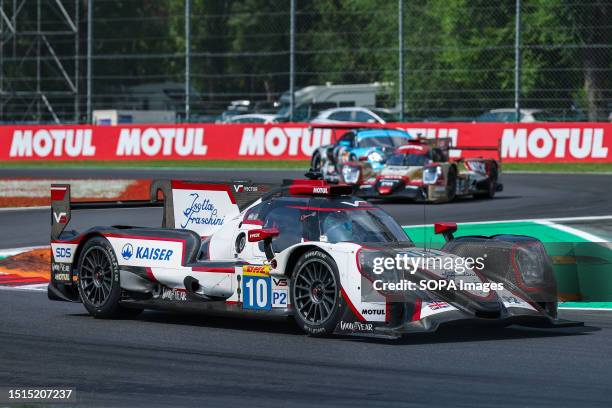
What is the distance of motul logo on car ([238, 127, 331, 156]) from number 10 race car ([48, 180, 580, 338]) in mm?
24197

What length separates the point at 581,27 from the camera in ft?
109

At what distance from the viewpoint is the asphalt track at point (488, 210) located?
19.8 metres

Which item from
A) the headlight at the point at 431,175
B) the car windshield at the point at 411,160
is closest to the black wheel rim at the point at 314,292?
the headlight at the point at 431,175

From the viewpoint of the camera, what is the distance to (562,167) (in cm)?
3262

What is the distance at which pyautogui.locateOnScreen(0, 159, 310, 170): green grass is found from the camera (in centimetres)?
3516

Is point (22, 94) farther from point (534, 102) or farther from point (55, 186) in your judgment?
point (55, 186)

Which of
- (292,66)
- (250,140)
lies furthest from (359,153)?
(250,140)

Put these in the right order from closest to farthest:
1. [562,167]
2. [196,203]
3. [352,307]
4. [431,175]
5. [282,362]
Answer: [282,362] < [352,307] < [196,203] < [431,175] < [562,167]

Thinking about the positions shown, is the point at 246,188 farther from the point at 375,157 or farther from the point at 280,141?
the point at 280,141

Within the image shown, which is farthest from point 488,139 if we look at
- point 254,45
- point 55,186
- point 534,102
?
point 55,186

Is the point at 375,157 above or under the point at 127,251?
above

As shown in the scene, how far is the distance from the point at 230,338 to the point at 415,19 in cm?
2815

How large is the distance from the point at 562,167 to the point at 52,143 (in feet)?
53.5

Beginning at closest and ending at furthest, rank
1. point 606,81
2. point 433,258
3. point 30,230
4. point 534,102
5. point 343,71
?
point 433,258, point 30,230, point 606,81, point 534,102, point 343,71
